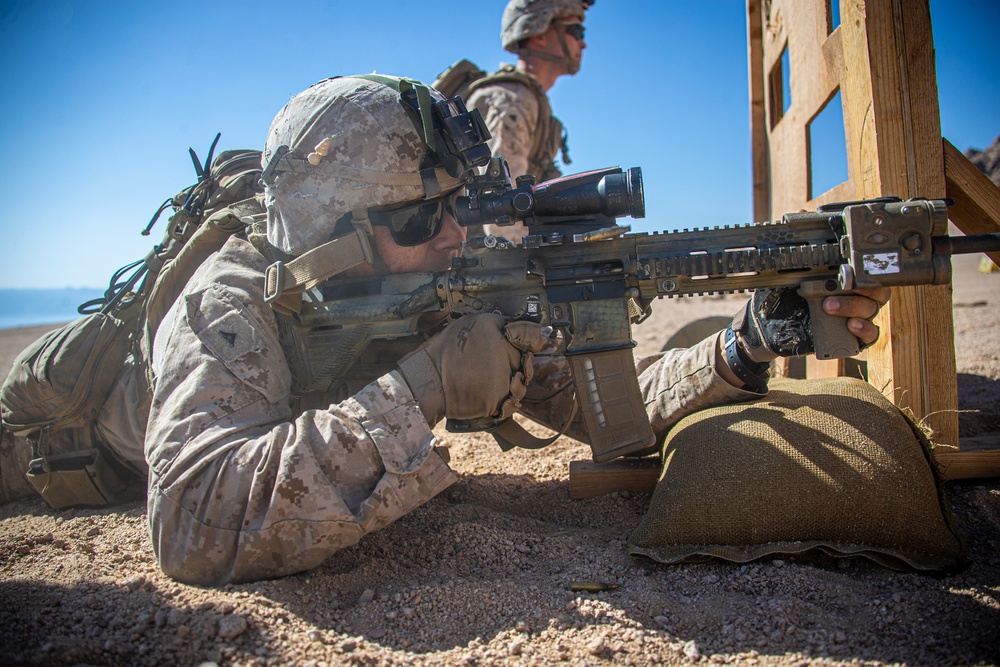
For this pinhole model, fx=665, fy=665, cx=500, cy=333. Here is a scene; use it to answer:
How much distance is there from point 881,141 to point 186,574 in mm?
3035

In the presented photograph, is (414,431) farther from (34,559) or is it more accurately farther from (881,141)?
(881,141)

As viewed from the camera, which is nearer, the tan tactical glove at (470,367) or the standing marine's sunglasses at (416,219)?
the tan tactical glove at (470,367)

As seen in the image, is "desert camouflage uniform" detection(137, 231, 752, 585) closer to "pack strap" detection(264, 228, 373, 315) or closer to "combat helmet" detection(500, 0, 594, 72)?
"pack strap" detection(264, 228, 373, 315)

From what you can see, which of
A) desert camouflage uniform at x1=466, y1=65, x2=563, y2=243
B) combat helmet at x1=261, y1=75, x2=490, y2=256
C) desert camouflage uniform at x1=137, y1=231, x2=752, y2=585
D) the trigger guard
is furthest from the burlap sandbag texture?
desert camouflage uniform at x1=466, y1=65, x2=563, y2=243

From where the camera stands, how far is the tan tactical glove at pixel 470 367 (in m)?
2.44

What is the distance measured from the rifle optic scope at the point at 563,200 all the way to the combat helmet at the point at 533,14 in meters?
4.23

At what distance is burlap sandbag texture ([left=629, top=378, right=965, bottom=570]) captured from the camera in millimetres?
2219

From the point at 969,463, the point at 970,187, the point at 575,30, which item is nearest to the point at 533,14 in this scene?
the point at 575,30

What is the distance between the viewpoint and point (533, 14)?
20.6 feet

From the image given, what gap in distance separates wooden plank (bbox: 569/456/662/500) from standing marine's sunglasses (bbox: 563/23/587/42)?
4868 mm

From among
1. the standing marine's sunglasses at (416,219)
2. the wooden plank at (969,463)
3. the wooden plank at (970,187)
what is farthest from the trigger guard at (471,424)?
the wooden plank at (970,187)

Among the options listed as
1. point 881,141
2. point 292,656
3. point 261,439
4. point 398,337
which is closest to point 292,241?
point 398,337

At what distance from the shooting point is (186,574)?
7.25ft

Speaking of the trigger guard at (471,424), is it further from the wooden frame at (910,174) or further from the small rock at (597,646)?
A: the small rock at (597,646)
